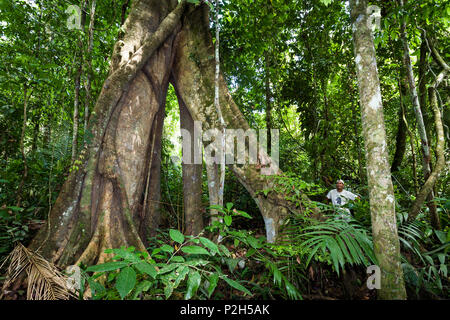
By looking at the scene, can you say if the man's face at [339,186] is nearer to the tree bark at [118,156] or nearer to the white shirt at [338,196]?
the white shirt at [338,196]

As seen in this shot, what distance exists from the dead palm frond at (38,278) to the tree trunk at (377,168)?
88.5 inches

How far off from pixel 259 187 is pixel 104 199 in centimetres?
194

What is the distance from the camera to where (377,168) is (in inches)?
72.6

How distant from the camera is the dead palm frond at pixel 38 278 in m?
1.43

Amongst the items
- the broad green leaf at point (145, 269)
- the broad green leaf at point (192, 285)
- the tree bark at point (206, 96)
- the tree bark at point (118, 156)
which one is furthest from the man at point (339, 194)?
the broad green leaf at point (145, 269)

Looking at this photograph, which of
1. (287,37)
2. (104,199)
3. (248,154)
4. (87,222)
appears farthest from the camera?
(287,37)

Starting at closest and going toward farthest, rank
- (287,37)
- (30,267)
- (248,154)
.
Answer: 1. (30,267)
2. (248,154)
3. (287,37)

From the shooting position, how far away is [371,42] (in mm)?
1990

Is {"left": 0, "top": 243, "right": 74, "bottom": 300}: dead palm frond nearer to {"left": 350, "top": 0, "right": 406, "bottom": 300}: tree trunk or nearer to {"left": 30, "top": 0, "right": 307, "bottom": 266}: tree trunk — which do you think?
{"left": 30, "top": 0, "right": 307, "bottom": 266}: tree trunk

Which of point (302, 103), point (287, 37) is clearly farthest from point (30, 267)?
point (287, 37)

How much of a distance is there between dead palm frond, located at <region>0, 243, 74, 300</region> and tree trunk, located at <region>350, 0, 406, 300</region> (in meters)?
2.25

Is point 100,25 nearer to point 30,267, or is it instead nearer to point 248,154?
point 248,154

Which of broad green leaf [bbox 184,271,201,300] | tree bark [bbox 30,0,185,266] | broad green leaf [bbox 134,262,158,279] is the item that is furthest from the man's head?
broad green leaf [bbox 134,262,158,279]

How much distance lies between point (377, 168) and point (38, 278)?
267 cm
